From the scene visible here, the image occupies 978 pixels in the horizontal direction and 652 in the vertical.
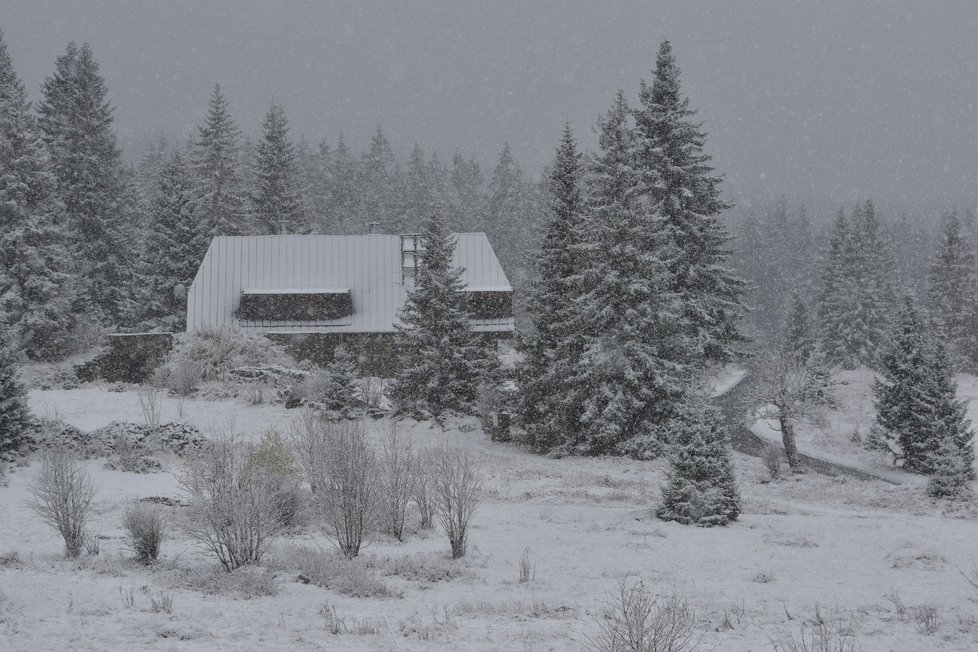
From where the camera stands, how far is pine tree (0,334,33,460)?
17.2 m

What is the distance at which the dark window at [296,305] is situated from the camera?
35.0 metres

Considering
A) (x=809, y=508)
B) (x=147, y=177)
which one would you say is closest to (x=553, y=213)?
(x=809, y=508)

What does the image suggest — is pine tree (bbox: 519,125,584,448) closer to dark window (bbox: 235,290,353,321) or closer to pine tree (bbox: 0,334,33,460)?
dark window (bbox: 235,290,353,321)

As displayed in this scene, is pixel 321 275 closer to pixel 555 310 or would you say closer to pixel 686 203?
pixel 555 310

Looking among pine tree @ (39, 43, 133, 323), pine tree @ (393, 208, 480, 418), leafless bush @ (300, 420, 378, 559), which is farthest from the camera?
pine tree @ (39, 43, 133, 323)

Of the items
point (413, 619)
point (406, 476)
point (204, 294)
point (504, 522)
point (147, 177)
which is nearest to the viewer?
point (413, 619)

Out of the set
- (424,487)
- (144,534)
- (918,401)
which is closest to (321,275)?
(424,487)

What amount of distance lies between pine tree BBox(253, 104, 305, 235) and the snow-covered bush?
1886cm

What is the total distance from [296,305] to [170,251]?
35.6 feet

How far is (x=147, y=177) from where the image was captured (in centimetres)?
7694

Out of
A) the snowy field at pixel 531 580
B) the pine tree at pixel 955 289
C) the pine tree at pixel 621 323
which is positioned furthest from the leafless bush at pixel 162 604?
the pine tree at pixel 955 289

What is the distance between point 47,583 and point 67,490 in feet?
7.27

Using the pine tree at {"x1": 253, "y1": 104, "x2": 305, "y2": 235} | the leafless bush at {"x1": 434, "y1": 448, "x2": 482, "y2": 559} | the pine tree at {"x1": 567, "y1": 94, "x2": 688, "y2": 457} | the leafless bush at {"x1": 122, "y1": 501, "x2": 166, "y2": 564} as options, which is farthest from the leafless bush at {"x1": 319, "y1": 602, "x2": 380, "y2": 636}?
the pine tree at {"x1": 253, "y1": 104, "x2": 305, "y2": 235}

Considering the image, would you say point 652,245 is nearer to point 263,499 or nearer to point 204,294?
point 263,499
